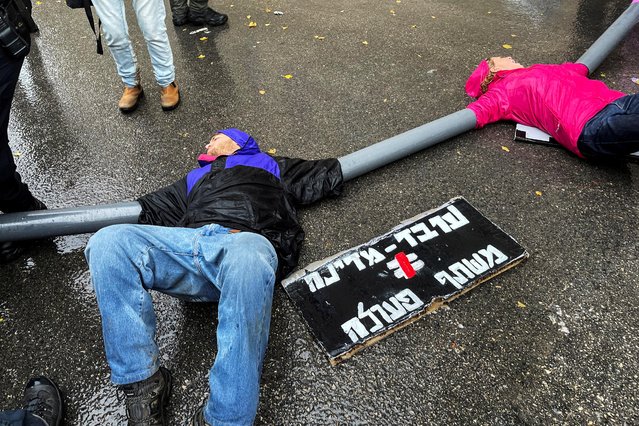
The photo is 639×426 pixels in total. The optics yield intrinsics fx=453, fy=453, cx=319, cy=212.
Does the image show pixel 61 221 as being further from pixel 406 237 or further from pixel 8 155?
pixel 406 237

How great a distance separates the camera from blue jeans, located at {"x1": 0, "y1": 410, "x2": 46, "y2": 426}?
1.73 meters

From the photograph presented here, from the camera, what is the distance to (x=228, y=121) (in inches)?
155

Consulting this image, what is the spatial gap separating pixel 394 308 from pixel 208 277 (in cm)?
96

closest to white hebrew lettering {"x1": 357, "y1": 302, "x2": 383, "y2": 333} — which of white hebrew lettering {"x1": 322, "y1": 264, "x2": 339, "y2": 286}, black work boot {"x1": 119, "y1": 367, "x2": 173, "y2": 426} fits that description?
white hebrew lettering {"x1": 322, "y1": 264, "x2": 339, "y2": 286}

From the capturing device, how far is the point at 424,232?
2762 millimetres

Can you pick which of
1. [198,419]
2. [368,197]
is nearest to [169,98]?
[368,197]

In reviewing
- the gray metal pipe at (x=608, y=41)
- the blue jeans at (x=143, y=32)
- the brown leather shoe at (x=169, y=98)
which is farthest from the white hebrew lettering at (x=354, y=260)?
the gray metal pipe at (x=608, y=41)

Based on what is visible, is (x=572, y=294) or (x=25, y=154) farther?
(x=25, y=154)

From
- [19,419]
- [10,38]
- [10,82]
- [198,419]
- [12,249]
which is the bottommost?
[12,249]

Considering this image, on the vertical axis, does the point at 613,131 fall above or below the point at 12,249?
above

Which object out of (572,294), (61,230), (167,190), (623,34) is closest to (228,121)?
(167,190)

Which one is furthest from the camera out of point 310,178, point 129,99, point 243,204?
point 129,99

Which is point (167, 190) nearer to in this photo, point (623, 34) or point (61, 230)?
point (61, 230)

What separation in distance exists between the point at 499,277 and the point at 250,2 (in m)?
5.26
